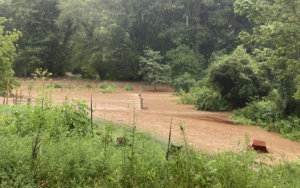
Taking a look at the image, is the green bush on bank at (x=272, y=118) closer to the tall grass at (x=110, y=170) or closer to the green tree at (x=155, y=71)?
the tall grass at (x=110, y=170)

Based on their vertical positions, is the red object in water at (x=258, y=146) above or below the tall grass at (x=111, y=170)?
below

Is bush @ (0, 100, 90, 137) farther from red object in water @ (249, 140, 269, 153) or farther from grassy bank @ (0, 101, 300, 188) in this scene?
red object in water @ (249, 140, 269, 153)

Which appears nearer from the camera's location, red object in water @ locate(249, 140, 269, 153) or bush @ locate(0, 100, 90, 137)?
bush @ locate(0, 100, 90, 137)

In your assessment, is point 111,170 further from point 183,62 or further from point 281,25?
point 183,62

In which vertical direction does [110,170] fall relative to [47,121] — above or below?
below

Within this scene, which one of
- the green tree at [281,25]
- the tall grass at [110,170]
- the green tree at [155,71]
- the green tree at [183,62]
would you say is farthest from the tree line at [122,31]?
the tall grass at [110,170]

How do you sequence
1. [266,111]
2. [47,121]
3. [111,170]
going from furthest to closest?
[266,111]
[47,121]
[111,170]

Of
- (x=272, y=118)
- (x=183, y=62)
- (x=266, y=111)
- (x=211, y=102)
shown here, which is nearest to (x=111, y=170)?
(x=272, y=118)

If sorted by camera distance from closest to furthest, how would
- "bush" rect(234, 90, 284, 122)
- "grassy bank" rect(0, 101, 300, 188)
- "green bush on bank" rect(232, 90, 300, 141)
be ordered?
"grassy bank" rect(0, 101, 300, 188), "green bush on bank" rect(232, 90, 300, 141), "bush" rect(234, 90, 284, 122)

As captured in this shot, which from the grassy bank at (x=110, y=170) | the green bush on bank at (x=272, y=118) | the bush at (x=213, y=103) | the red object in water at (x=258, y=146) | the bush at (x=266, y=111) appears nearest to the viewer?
the grassy bank at (x=110, y=170)

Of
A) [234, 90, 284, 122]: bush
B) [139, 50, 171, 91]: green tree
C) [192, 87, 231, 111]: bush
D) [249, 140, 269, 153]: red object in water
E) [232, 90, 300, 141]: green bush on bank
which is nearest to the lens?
[249, 140, 269, 153]: red object in water

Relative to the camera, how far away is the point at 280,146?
9.66m

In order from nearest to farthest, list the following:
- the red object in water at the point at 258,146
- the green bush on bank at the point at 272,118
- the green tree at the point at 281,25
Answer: the red object in water at the point at 258,146 → the green tree at the point at 281,25 → the green bush on bank at the point at 272,118

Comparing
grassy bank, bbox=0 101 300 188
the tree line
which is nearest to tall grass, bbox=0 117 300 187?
grassy bank, bbox=0 101 300 188
